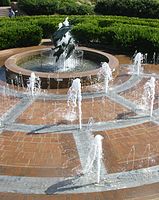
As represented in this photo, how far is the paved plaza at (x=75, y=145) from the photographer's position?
735 cm

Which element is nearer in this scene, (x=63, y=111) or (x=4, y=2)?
(x=63, y=111)

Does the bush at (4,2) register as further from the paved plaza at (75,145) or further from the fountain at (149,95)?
the fountain at (149,95)

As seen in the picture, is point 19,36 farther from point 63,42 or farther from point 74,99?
point 74,99

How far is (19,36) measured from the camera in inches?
670

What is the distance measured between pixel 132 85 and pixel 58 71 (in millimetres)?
2611

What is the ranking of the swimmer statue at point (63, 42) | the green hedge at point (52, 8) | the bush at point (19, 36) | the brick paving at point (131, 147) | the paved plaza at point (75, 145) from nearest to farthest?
1. the paved plaza at point (75, 145)
2. the brick paving at point (131, 147)
3. the swimmer statue at point (63, 42)
4. the bush at point (19, 36)
5. the green hedge at point (52, 8)

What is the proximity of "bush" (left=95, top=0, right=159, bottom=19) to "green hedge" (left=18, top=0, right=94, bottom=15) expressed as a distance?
2.99 ft

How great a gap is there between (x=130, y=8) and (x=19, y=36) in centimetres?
1056

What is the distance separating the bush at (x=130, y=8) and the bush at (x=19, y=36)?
9.65 metres

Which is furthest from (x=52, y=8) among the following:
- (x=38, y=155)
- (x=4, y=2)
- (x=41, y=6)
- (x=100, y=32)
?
(x=38, y=155)

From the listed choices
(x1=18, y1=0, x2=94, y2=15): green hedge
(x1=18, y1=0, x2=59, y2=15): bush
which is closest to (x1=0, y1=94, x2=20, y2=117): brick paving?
(x1=18, y1=0, x2=94, y2=15): green hedge

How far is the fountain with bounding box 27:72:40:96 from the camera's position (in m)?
12.0

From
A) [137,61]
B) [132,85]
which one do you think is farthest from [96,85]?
[137,61]

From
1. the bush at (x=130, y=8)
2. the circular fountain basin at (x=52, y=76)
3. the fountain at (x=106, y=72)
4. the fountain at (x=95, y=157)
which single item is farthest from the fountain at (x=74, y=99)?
the bush at (x=130, y=8)
